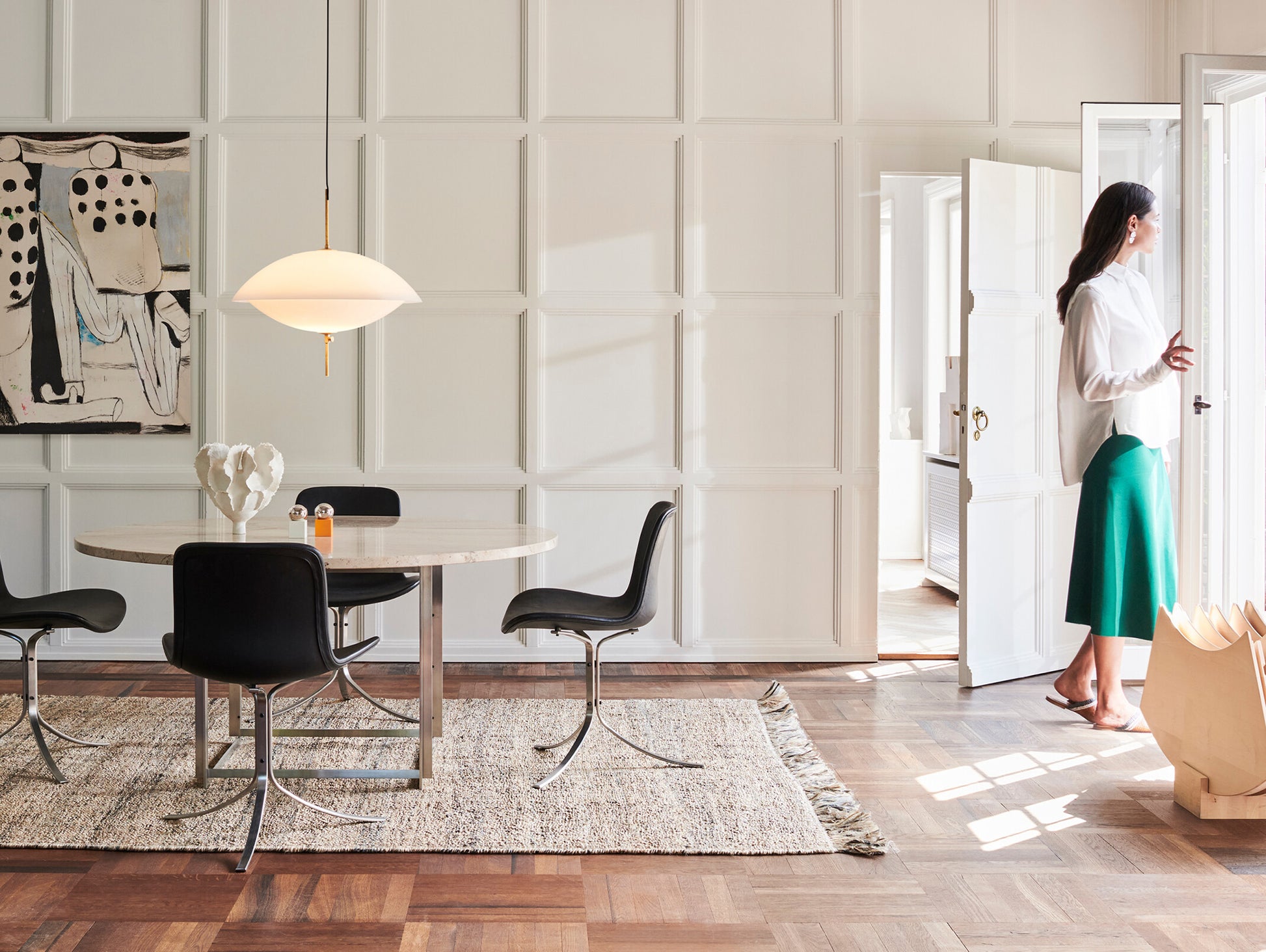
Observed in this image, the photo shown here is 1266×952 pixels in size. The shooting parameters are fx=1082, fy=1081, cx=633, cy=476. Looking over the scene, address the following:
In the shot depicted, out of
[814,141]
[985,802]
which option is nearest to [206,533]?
[985,802]

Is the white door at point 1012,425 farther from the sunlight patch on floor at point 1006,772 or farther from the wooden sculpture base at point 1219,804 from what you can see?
the wooden sculpture base at point 1219,804

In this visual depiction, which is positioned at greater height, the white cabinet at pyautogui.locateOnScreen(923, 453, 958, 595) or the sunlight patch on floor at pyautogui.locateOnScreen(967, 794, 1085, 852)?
the white cabinet at pyautogui.locateOnScreen(923, 453, 958, 595)

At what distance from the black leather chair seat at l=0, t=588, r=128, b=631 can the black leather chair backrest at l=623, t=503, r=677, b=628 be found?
1622mm

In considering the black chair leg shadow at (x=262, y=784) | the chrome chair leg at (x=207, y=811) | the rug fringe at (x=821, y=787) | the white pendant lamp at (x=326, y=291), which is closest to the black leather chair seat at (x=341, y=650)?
the black chair leg shadow at (x=262, y=784)

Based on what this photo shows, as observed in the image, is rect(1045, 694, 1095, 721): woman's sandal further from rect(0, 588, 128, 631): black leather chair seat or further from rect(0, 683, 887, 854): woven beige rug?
rect(0, 588, 128, 631): black leather chair seat

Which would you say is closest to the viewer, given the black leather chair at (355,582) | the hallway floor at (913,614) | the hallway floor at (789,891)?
the hallway floor at (789,891)

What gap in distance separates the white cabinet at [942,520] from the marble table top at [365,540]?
3644 millimetres

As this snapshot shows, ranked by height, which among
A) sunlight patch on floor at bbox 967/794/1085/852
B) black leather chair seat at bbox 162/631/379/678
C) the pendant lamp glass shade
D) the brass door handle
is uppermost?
the pendant lamp glass shade

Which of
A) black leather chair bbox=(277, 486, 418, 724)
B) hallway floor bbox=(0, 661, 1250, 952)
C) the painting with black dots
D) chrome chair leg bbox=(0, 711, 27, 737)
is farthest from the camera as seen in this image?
the painting with black dots

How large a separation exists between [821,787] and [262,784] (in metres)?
1.61

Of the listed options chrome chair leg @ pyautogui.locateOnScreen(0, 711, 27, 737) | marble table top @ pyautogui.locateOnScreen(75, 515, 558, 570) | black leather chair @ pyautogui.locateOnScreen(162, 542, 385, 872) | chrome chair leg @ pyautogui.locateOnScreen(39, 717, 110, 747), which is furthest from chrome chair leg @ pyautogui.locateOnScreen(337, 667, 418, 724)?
black leather chair @ pyautogui.locateOnScreen(162, 542, 385, 872)

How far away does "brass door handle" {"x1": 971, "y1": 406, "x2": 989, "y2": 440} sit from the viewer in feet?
15.0

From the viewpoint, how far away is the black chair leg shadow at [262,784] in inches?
112

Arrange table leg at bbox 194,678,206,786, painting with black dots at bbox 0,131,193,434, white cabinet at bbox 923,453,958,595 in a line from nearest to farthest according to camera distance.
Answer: table leg at bbox 194,678,206,786 → painting with black dots at bbox 0,131,193,434 → white cabinet at bbox 923,453,958,595
